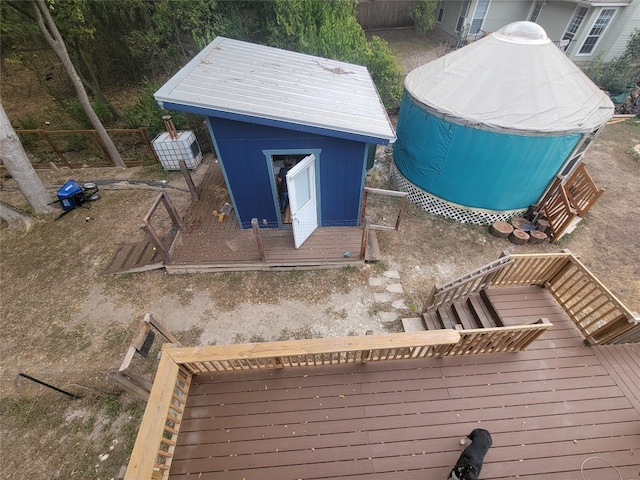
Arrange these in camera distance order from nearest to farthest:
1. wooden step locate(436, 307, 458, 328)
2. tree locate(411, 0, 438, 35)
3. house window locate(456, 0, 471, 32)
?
wooden step locate(436, 307, 458, 328) < house window locate(456, 0, 471, 32) < tree locate(411, 0, 438, 35)

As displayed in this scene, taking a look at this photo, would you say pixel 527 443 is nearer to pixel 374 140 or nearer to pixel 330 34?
pixel 374 140

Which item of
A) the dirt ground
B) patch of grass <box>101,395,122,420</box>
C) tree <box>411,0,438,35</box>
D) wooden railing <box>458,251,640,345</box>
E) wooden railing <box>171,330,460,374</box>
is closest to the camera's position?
wooden railing <box>171,330,460,374</box>

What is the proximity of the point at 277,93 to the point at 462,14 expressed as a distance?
58.1ft

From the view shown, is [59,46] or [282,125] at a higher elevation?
[59,46]

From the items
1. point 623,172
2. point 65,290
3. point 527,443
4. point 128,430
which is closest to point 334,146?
point 527,443

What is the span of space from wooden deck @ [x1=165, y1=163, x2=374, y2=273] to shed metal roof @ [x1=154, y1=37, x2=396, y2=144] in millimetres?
2453

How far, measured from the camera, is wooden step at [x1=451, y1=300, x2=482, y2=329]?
4.67 m

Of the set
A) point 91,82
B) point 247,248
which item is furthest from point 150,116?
point 247,248

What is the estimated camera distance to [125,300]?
5.64 metres

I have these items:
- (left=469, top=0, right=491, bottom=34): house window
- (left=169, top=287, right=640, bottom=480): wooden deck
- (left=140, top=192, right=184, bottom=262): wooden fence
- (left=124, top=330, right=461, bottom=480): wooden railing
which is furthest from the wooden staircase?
A: (left=469, top=0, right=491, bottom=34): house window

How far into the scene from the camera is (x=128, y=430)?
4.09 m

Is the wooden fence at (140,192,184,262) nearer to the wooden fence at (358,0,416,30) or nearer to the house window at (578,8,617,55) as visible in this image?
the house window at (578,8,617,55)

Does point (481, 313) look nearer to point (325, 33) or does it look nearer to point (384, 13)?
point (325, 33)

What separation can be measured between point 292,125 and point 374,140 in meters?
1.48
